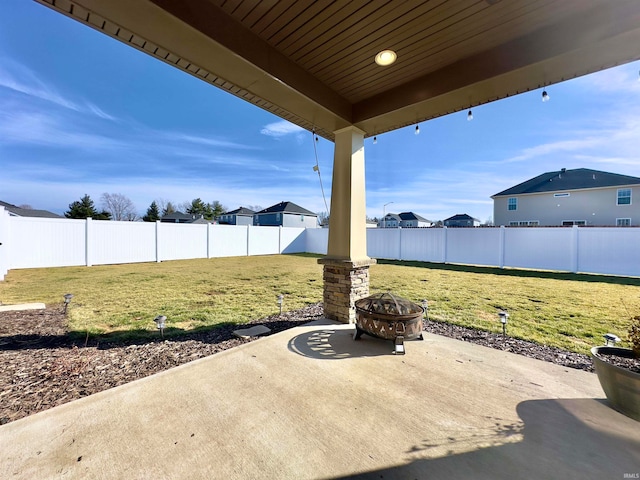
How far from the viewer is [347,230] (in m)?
4.04

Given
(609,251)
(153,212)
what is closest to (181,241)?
(609,251)

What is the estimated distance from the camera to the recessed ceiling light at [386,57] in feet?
9.09

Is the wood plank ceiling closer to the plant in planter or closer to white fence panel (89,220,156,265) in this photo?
the plant in planter

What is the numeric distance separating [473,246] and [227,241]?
12523 millimetres

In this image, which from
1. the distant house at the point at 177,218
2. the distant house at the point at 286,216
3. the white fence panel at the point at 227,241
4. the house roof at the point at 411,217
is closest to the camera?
the white fence panel at the point at 227,241

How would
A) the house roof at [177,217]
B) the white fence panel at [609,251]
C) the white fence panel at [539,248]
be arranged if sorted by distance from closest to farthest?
the white fence panel at [609,251] < the white fence panel at [539,248] < the house roof at [177,217]

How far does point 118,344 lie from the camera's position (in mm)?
3312

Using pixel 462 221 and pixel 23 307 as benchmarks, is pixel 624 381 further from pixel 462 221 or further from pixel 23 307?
pixel 462 221

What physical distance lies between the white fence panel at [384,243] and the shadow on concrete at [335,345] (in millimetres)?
10600

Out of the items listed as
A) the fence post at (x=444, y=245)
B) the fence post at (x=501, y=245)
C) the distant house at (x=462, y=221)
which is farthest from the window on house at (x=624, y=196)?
the distant house at (x=462, y=221)

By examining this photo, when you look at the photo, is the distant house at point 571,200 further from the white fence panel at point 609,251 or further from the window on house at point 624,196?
the white fence panel at point 609,251

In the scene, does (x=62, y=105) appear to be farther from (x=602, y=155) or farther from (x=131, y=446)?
(x=602, y=155)

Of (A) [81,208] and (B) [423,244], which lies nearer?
(B) [423,244]

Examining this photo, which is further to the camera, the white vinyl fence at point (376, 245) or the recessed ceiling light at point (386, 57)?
the white vinyl fence at point (376, 245)
